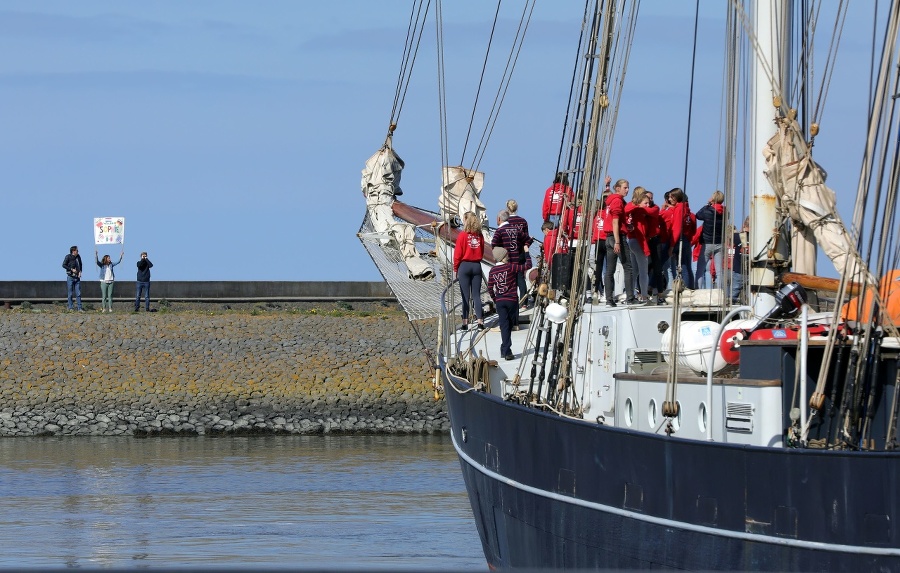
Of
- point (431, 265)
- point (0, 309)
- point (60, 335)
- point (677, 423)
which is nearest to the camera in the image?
point (677, 423)

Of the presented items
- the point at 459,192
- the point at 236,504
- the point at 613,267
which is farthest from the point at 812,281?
the point at 236,504

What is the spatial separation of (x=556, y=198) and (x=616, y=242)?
2.72 m

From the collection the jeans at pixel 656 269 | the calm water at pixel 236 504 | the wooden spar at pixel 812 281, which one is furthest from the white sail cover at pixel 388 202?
the wooden spar at pixel 812 281

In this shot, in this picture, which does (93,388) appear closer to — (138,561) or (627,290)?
(138,561)

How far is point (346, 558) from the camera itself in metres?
18.6

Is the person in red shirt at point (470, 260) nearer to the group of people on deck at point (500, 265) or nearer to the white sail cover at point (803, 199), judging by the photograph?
the group of people on deck at point (500, 265)

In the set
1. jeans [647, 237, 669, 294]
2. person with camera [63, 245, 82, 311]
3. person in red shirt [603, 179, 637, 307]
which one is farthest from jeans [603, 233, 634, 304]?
person with camera [63, 245, 82, 311]

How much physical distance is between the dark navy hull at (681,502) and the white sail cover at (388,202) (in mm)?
7768

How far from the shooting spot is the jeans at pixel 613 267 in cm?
1616

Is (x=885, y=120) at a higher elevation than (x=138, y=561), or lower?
higher

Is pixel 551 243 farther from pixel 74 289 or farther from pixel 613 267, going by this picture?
pixel 74 289

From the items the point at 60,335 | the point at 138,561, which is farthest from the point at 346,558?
the point at 60,335

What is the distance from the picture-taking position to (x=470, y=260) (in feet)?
59.1

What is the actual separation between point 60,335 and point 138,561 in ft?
60.8
